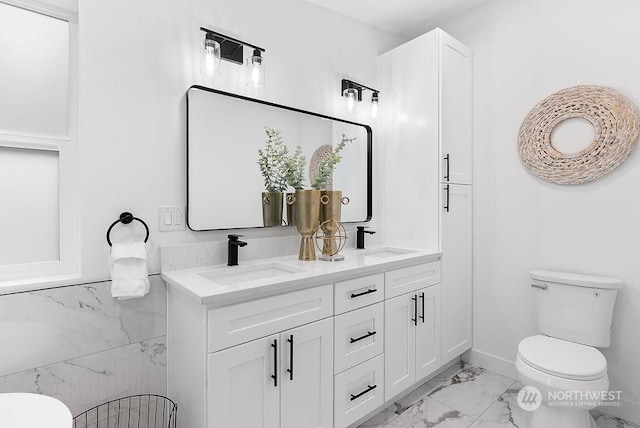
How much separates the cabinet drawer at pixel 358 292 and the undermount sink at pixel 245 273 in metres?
0.24

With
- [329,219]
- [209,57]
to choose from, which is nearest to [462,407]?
[329,219]

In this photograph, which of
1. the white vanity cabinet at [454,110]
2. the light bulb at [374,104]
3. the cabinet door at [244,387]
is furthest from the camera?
the light bulb at [374,104]

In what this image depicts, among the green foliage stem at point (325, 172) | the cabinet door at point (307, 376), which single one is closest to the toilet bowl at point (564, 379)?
the cabinet door at point (307, 376)

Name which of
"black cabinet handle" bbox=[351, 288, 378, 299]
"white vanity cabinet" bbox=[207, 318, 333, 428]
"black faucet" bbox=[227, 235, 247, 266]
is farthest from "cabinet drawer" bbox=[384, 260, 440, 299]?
"black faucet" bbox=[227, 235, 247, 266]

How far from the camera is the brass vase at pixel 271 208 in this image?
2021 millimetres

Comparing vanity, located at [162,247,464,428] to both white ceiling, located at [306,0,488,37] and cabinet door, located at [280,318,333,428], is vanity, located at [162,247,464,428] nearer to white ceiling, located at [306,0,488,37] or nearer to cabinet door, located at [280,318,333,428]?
cabinet door, located at [280,318,333,428]

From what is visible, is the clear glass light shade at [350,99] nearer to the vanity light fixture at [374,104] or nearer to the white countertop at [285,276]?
the vanity light fixture at [374,104]

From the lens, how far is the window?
57.5 inches

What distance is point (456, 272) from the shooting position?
2459 millimetres

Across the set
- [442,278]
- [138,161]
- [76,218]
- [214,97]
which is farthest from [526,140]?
[76,218]

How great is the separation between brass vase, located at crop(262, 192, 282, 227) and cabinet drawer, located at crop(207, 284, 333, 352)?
1.92 feet

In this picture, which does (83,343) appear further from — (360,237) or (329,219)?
(360,237)

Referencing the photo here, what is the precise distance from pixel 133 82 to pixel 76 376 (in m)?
1.33

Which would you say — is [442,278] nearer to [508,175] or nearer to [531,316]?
[531,316]
